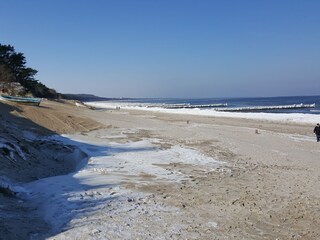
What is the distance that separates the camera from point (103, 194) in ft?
26.4

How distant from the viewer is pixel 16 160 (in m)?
10.4

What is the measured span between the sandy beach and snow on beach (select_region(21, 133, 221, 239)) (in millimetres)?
21

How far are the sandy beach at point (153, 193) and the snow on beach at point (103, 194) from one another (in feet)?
0.07

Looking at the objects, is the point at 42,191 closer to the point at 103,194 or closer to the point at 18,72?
the point at 103,194

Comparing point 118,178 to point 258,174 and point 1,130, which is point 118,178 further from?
point 1,130

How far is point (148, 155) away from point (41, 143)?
163 inches

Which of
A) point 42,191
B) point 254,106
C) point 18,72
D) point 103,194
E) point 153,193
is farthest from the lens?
point 254,106

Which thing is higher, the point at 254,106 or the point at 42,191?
the point at 42,191

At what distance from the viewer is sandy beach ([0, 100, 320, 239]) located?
604cm

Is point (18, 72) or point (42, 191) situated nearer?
point (42, 191)

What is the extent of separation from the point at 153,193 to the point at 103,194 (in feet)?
3.76

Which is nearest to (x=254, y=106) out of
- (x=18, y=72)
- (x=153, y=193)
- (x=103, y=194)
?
(x=18, y=72)

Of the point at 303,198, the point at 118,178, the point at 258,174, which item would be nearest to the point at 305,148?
the point at 258,174

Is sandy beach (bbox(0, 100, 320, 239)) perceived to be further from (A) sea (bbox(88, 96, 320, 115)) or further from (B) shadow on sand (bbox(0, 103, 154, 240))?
(A) sea (bbox(88, 96, 320, 115))
